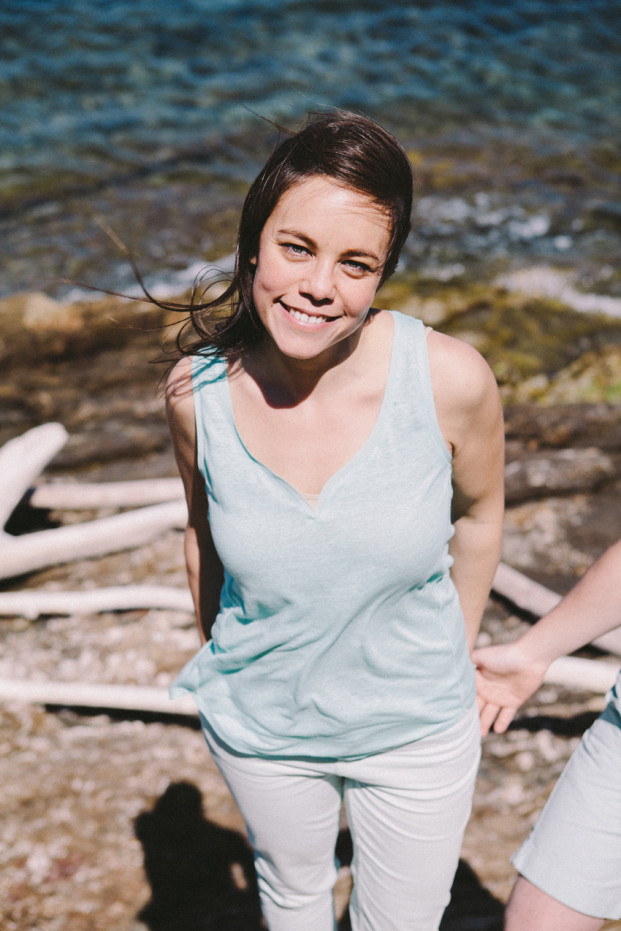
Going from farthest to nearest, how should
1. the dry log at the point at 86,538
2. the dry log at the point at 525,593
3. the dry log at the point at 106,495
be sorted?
1. the dry log at the point at 106,495
2. the dry log at the point at 86,538
3. the dry log at the point at 525,593

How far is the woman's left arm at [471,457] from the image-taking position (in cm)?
181

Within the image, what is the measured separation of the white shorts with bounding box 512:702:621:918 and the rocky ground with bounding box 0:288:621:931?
45.1 inches

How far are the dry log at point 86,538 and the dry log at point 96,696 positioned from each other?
0.87 m

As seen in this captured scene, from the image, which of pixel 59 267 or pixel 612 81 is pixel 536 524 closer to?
pixel 59 267

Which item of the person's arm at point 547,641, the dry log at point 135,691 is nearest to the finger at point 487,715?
the person's arm at point 547,641

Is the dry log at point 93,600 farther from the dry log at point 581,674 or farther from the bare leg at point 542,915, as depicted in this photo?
the bare leg at point 542,915

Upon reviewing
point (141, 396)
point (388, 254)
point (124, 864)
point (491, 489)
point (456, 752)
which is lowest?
point (141, 396)

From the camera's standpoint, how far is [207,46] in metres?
12.6

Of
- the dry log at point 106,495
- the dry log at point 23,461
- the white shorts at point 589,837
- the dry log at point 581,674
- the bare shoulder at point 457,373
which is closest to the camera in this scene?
the bare shoulder at point 457,373

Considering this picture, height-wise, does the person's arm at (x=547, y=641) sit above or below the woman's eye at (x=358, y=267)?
below

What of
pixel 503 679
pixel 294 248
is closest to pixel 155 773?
pixel 503 679

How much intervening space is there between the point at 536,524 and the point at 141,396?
3.25m

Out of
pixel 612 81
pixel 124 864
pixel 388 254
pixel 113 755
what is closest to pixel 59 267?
pixel 113 755

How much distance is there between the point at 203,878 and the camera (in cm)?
313
